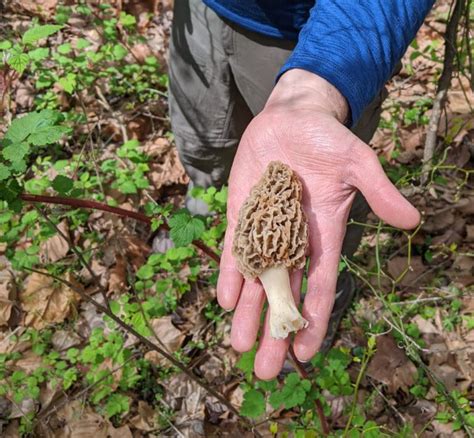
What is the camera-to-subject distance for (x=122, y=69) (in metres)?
4.25

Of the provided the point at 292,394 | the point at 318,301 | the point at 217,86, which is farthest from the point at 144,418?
the point at 217,86

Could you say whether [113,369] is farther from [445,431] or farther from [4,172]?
[445,431]

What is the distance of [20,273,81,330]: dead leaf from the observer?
3.09 meters

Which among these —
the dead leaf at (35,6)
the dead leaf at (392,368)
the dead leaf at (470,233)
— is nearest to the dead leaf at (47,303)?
the dead leaf at (392,368)

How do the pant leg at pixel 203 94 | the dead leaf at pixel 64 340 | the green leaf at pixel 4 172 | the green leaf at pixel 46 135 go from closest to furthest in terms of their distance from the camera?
the green leaf at pixel 4 172 → the green leaf at pixel 46 135 → the pant leg at pixel 203 94 → the dead leaf at pixel 64 340

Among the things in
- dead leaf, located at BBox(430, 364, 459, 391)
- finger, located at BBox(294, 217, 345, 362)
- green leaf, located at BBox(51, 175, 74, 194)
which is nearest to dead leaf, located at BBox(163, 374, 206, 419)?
finger, located at BBox(294, 217, 345, 362)

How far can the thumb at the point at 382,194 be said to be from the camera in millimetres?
1655

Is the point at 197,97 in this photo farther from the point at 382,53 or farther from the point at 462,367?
the point at 462,367

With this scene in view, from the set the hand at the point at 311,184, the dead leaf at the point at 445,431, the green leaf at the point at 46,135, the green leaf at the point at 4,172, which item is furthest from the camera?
the dead leaf at the point at 445,431

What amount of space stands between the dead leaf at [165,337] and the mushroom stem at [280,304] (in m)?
1.22

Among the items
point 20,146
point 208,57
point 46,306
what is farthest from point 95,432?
point 208,57

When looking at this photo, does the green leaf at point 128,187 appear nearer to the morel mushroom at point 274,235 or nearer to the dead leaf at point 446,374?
the morel mushroom at point 274,235

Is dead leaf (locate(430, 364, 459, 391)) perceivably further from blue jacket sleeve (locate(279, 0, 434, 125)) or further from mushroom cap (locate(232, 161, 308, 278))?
blue jacket sleeve (locate(279, 0, 434, 125))

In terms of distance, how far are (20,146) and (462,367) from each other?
8.65ft
